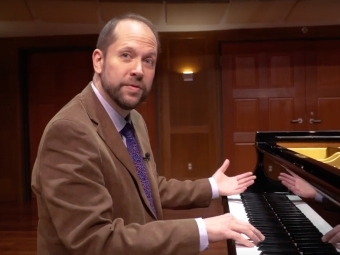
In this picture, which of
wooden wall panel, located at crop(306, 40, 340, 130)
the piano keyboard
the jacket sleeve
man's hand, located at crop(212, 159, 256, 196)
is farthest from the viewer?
wooden wall panel, located at crop(306, 40, 340, 130)

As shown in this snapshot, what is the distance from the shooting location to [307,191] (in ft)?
4.43

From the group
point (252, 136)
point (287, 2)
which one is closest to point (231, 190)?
point (287, 2)

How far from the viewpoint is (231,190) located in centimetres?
173

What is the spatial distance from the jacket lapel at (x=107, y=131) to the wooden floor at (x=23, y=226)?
2.26 meters

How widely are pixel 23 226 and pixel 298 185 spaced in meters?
3.55

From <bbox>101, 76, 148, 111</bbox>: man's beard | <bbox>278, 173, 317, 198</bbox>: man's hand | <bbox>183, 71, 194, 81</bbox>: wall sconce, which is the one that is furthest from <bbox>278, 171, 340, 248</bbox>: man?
<bbox>183, 71, 194, 81</bbox>: wall sconce

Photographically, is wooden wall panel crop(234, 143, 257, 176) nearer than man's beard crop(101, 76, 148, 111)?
No

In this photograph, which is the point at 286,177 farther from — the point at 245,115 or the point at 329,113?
the point at 329,113

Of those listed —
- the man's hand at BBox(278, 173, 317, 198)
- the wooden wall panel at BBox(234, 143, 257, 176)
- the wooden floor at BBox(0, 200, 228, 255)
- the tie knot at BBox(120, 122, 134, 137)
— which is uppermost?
the tie knot at BBox(120, 122, 134, 137)

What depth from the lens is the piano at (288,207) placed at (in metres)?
→ 1.10

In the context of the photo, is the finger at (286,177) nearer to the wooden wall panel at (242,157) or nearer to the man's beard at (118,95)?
the man's beard at (118,95)

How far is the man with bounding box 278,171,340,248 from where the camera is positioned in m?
1.08

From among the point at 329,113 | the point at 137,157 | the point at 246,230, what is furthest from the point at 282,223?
the point at 329,113

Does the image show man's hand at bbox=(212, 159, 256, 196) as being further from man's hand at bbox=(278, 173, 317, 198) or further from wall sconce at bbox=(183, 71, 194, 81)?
wall sconce at bbox=(183, 71, 194, 81)
